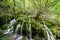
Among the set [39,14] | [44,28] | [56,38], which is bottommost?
[56,38]

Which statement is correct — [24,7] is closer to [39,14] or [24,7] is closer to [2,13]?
[39,14]

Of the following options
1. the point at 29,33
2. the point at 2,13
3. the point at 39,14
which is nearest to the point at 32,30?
the point at 29,33

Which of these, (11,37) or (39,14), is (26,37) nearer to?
(11,37)

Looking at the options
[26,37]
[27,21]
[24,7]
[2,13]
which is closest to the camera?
[26,37]

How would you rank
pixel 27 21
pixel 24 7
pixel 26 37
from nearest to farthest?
pixel 26 37 < pixel 27 21 < pixel 24 7

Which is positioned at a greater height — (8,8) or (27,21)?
(8,8)

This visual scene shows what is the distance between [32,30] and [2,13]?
10.5 ft

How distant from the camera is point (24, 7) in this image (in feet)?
29.1

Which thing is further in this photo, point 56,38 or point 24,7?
point 24,7

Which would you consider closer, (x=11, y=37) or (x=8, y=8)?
(x=11, y=37)

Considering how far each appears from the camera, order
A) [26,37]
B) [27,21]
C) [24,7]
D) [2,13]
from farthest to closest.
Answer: [2,13] → [24,7] → [27,21] → [26,37]

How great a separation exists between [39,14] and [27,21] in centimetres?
83

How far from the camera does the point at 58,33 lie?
7621mm

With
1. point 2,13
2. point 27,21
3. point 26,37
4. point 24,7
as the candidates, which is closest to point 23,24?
point 27,21
